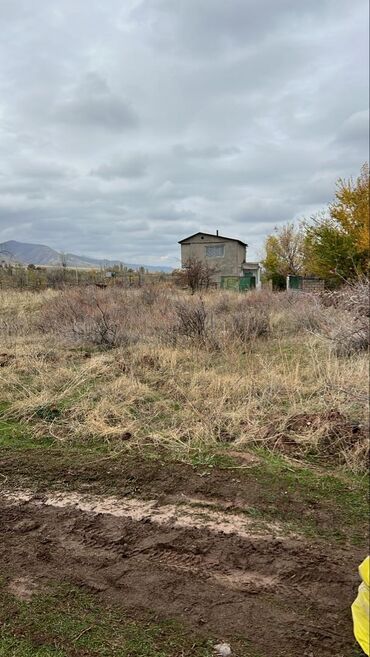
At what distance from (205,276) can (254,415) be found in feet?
57.8

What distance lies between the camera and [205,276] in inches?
861

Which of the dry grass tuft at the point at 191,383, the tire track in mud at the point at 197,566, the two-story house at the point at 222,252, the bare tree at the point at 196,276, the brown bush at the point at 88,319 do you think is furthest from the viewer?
the two-story house at the point at 222,252

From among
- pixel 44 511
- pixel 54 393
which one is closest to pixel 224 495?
pixel 44 511

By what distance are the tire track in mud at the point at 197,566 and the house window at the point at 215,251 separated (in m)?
43.4

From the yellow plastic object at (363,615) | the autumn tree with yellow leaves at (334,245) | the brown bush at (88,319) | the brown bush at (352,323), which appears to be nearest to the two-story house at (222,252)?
the autumn tree with yellow leaves at (334,245)

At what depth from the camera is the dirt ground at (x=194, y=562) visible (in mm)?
2080

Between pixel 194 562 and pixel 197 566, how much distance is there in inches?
1.5

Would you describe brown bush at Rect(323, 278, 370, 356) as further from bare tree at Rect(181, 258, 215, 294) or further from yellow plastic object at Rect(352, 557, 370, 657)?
bare tree at Rect(181, 258, 215, 294)

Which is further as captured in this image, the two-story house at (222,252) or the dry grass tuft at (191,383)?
the two-story house at (222,252)

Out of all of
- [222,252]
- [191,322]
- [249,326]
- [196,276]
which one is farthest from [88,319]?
[222,252]

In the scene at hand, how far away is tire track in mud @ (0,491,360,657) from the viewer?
2074 mm

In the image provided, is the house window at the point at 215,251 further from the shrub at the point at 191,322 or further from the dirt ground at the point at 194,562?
the dirt ground at the point at 194,562

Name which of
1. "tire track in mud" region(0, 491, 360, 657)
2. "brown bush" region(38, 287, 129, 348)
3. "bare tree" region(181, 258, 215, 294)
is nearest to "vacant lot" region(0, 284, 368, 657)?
"tire track in mud" region(0, 491, 360, 657)

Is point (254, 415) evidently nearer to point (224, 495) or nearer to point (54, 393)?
point (224, 495)
